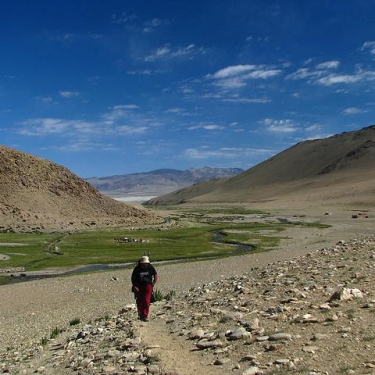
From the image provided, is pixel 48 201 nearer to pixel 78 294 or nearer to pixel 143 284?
pixel 78 294

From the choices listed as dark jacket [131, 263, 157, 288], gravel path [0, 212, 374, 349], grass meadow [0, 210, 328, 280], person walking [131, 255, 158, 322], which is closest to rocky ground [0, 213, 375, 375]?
gravel path [0, 212, 374, 349]

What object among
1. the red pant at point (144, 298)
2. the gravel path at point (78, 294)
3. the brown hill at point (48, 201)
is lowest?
the gravel path at point (78, 294)

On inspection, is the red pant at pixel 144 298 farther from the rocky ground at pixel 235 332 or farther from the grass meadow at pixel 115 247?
the grass meadow at pixel 115 247

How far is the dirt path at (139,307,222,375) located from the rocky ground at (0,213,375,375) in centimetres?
3

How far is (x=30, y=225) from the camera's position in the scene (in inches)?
3723

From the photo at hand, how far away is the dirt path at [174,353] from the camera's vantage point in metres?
12.5

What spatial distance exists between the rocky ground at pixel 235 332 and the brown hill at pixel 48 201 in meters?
72.5

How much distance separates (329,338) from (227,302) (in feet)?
22.1

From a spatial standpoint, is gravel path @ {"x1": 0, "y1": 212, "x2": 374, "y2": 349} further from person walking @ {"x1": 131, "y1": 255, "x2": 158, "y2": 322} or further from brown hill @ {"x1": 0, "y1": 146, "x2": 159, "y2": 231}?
brown hill @ {"x1": 0, "y1": 146, "x2": 159, "y2": 231}

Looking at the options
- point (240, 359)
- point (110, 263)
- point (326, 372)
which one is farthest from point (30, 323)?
point (110, 263)

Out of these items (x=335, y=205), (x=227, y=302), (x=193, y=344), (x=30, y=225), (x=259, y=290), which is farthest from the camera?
(x=335, y=205)

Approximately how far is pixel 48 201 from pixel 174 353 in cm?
9636

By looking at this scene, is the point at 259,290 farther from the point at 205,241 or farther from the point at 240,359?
the point at 205,241

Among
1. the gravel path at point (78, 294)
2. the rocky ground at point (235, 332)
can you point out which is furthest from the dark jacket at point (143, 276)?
the gravel path at point (78, 294)
